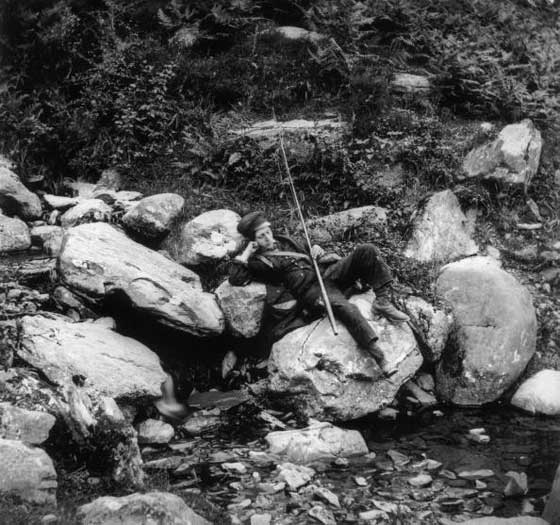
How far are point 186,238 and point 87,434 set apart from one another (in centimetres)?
421

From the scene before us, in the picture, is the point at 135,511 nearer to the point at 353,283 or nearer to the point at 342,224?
the point at 353,283

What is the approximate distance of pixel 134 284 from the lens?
7.71 m

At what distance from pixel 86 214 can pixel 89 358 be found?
12.0 feet

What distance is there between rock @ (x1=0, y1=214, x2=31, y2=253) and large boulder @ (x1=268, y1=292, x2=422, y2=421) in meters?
4.46

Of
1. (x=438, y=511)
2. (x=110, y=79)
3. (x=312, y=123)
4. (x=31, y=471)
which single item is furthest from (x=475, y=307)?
(x=110, y=79)

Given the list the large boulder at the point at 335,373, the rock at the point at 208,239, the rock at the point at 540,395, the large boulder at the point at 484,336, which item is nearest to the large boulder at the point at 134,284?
the rock at the point at 208,239

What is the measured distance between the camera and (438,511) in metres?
5.57

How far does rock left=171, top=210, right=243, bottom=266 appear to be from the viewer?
30.0ft

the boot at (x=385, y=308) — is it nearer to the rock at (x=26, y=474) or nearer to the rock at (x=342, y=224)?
the rock at (x=342, y=224)

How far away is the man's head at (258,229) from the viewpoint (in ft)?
27.3

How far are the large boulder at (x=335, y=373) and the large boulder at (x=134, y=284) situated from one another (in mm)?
1106

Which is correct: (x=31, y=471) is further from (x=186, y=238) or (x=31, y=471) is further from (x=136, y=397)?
(x=186, y=238)

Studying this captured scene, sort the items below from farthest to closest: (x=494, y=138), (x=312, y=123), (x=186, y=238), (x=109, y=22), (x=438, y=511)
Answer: (x=109, y=22) → (x=312, y=123) → (x=494, y=138) → (x=186, y=238) → (x=438, y=511)

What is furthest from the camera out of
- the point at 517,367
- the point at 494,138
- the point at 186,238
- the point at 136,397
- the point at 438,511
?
the point at 494,138
